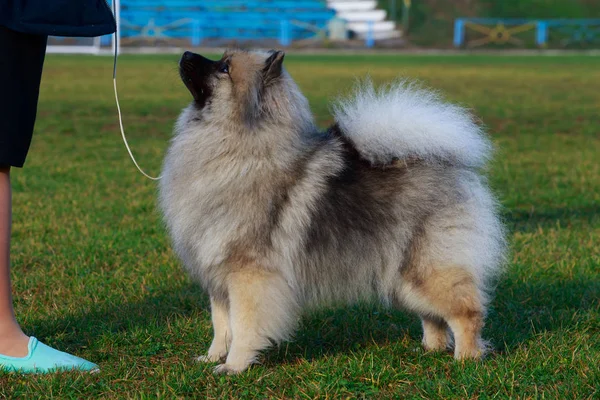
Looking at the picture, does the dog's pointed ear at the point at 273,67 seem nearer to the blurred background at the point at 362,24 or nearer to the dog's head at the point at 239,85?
the dog's head at the point at 239,85

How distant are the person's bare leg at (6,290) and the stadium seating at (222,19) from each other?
36.5m

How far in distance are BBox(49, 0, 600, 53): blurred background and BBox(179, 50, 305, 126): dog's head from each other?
3498 centimetres

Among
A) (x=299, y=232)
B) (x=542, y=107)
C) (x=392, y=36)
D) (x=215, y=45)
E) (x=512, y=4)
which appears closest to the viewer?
(x=299, y=232)

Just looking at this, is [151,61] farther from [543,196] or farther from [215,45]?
[543,196]

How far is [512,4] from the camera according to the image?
45188 mm

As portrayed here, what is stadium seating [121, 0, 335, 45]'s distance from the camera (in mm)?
40656

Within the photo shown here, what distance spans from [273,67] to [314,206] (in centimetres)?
54

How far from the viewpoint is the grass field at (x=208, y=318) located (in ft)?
9.98

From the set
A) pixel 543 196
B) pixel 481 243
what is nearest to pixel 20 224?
pixel 481 243

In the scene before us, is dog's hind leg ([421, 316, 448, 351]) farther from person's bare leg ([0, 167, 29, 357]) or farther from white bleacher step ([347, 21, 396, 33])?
white bleacher step ([347, 21, 396, 33])

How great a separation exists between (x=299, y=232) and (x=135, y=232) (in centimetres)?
285

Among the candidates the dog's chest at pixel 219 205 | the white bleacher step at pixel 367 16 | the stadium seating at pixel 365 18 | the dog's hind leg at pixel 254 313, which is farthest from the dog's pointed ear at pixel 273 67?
the white bleacher step at pixel 367 16

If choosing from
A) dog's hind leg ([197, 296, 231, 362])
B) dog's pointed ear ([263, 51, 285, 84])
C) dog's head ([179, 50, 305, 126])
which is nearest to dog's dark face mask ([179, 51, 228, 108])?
dog's head ([179, 50, 305, 126])

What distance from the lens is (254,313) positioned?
122 inches
